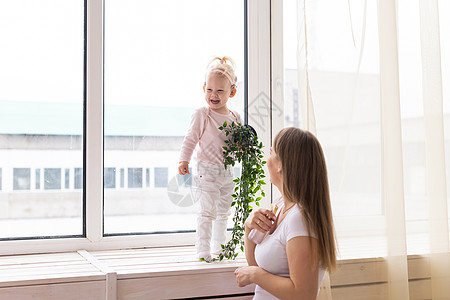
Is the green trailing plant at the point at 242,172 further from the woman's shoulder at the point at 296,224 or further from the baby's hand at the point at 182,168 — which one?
the woman's shoulder at the point at 296,224

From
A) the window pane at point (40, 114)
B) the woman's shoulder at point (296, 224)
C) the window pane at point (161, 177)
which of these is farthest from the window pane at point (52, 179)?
the woman's shoulder at point (296, 224)

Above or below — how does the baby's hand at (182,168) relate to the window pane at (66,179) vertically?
above

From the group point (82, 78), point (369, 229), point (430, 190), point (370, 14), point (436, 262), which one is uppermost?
point (370, 14)

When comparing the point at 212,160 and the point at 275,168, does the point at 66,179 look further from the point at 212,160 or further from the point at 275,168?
the point at 275,168

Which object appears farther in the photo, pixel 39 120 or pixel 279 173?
pixel 39 120

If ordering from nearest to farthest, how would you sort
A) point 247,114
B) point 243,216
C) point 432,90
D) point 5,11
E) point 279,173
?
point 279,173
point 432,90
point 243,216
point 5,11
point 247,114

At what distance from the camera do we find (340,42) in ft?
5.31

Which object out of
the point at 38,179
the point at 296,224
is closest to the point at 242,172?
the point at 296,224

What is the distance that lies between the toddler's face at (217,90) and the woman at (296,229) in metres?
0.50

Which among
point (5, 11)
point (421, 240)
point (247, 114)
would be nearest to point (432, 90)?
point (421, 240)

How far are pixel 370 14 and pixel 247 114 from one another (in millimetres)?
719

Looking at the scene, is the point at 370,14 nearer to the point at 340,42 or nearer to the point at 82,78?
the point at 340,42

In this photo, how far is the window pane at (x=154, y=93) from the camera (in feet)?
6.61

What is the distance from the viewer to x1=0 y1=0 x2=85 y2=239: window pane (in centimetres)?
188
